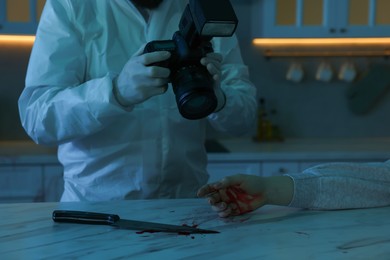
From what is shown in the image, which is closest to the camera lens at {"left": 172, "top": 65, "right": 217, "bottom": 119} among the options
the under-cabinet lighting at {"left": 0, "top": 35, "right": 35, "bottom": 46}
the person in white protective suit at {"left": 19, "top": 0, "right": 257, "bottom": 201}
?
the person in white protective suit at {"left": 19, "top": 0, "right": 257, "bottom": 201}

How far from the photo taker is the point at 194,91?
99 cm

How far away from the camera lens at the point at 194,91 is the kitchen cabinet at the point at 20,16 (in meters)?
1.86

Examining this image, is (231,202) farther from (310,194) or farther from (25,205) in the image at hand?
(25,205)

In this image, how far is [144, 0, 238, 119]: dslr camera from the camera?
0.92 meters

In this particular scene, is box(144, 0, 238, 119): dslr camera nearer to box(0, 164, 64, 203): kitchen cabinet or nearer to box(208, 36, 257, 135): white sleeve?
box(208, 36, 257, 135): white sleeve

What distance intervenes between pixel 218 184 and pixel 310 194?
189mm

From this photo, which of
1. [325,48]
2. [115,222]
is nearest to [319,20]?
[325,48]

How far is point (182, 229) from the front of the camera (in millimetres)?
955

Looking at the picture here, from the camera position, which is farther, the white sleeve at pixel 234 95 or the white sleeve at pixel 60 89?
the white sleeve at pixel 234 95

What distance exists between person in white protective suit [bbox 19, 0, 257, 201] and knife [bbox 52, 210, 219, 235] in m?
0.29

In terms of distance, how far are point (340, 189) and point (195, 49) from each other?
0.40m

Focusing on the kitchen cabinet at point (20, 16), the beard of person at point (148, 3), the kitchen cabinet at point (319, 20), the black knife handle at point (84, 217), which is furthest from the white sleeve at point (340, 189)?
the kitchen cabinet at point (20, 16)

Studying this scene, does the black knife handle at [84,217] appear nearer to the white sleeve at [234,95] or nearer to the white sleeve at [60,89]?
the white sleeve at [60,89]

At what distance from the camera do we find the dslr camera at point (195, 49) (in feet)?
3.03
